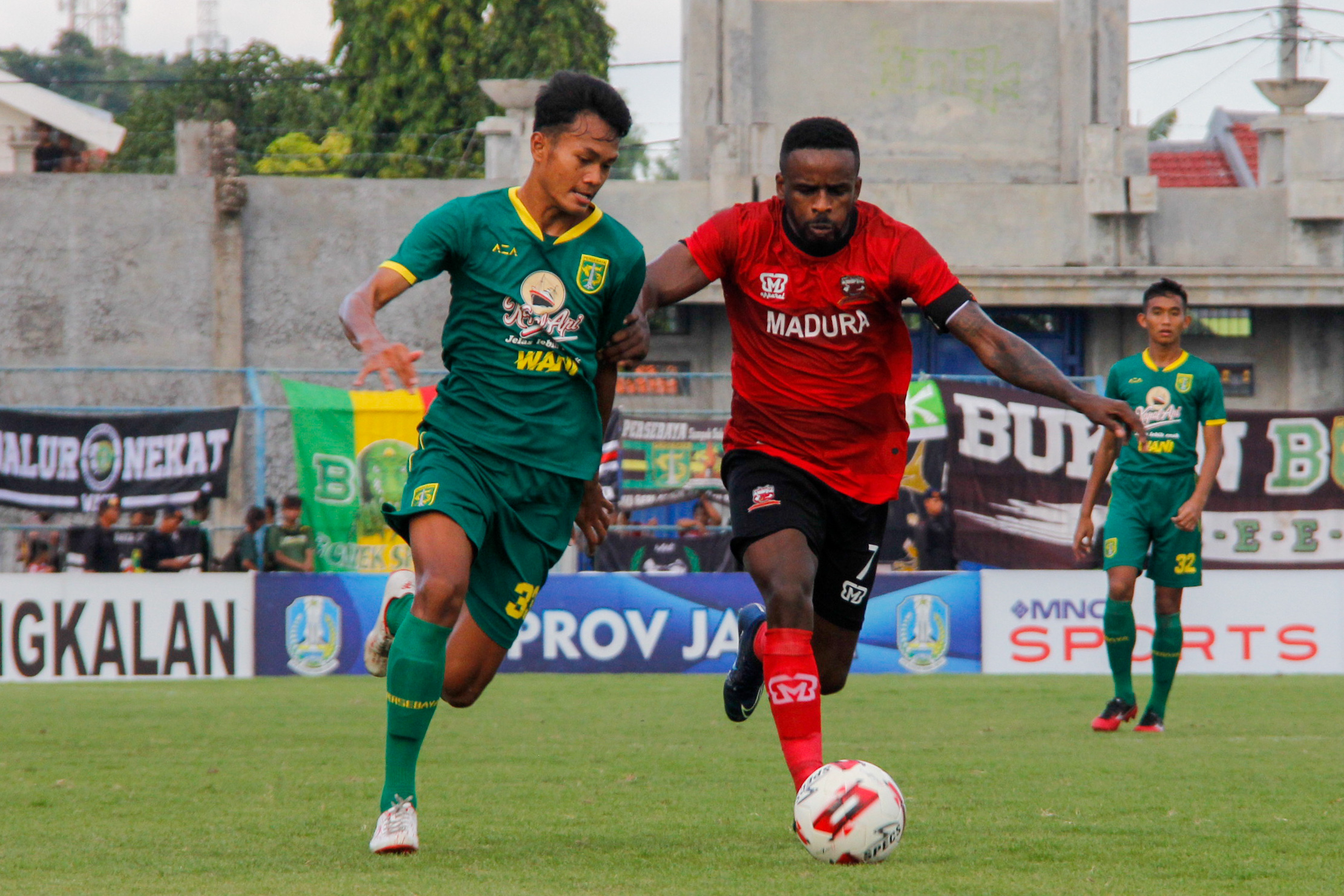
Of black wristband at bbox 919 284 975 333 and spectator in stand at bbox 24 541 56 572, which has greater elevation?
black wristband at bbox 919 284 975 333

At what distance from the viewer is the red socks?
5102 mm

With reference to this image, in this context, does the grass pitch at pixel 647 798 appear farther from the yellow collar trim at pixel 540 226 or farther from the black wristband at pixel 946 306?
the yellow collar trim at pixel 540 226

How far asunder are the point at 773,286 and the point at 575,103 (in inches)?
36.2

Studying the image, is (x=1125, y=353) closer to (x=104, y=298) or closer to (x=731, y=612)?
(x=731, y=612)

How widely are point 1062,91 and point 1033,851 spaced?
1955 cm

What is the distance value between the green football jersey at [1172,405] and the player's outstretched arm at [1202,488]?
0.09m

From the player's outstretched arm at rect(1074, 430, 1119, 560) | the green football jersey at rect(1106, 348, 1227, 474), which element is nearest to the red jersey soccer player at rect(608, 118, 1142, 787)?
the player's outstretched arm at rect(1074, 430, 1119, 560)

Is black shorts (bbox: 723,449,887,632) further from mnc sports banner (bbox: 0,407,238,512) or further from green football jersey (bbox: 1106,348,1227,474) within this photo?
mnc sports banner (bbox: 0,407,238,512)

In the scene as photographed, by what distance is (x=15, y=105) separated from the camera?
141 ft

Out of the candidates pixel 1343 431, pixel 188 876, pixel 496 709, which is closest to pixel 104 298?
pixel 496 709

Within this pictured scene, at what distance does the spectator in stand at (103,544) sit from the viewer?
15.0 meters

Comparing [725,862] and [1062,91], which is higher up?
[1062,91]

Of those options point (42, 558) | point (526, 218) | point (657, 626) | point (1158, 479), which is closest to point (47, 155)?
point (42, 558)

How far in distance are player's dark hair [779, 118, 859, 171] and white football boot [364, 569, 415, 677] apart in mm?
2006
